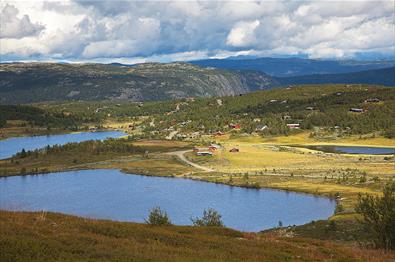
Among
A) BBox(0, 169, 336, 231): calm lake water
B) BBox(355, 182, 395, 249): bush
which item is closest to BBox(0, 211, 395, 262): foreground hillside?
BBox(355, 182, 395, 249): bush

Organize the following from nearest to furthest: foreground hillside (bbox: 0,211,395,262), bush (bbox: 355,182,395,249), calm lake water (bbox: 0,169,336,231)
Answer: foreground hillside (bbox: 0,211,395,262)
bush (bbox: 355,182,395,249)
calm lake water (bbox: 0,169,336,231)

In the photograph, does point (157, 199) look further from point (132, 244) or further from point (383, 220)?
point (132, 244)

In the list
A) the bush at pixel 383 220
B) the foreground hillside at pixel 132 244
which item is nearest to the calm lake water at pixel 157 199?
the bush at pixel 383 220

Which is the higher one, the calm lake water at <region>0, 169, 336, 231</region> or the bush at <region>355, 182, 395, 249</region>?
the bush at <region>355, 182, 395, 249</region>

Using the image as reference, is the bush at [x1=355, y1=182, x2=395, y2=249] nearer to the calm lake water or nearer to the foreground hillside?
the foreground hillside

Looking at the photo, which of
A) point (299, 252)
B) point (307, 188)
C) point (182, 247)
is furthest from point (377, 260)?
point (307, 188)

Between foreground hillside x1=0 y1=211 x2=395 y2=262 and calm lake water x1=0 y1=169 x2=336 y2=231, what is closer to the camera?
foreground hillside x1=0 y1=211 x2=395 y2=262

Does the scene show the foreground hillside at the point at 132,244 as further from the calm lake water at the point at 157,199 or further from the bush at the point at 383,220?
the calm lake water at the point at 157,199
